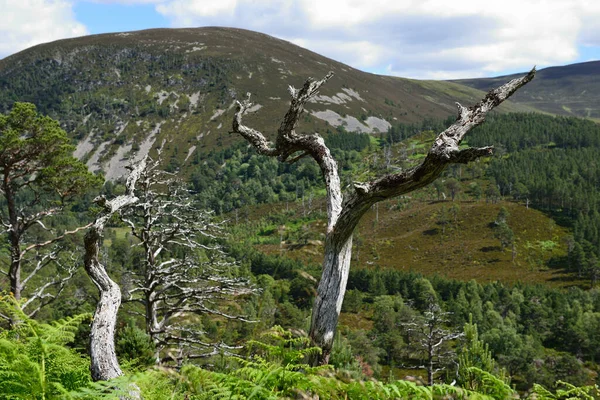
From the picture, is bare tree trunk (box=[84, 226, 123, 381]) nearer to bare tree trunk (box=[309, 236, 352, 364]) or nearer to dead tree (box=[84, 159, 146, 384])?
dead tree (box=[84, 159, 146, 384])

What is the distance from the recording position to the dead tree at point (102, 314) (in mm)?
4641

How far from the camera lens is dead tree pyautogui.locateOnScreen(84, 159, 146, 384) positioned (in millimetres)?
4641

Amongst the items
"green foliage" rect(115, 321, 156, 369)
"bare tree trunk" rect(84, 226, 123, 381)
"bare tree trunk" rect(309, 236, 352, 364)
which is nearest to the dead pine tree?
"bare tree trunk" rect(309, 236, 352, 364)

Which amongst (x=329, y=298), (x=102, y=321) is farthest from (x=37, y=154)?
(x=329, y=298)

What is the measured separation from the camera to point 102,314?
5496 mm

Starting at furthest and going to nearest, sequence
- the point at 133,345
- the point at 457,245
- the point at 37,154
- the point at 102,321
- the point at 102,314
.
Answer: the point at 457,245, the point at 37,154, the point at 133,345, the point at 102,314, the point at 102,321

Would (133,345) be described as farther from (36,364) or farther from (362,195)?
(36,364)

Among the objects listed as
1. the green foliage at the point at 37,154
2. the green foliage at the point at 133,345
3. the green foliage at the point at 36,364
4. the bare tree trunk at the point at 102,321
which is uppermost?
the green foliage at the point at 37,154

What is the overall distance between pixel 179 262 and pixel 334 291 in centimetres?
1169

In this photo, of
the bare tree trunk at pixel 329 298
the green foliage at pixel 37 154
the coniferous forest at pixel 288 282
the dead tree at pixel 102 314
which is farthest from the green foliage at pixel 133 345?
the bare tree trunk at pixel 329 298

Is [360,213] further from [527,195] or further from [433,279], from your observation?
[527,195]

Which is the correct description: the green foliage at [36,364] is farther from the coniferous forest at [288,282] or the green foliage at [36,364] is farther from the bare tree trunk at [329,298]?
the bare tree trunk at [329,298]

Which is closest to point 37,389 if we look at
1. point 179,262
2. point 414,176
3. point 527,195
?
point 414,176

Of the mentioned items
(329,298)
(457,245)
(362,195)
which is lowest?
(457,245)
